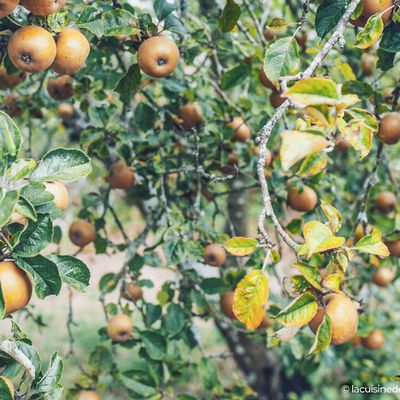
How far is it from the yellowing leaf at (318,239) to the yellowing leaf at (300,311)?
12cm

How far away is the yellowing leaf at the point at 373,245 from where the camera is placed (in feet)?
3.62

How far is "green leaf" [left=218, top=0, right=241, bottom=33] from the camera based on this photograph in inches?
59.0

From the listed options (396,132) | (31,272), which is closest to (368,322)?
(396,132)

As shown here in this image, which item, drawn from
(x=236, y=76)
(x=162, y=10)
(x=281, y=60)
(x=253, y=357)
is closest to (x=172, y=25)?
(x=162, y=10)

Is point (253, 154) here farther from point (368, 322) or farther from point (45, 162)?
point (45, 162)

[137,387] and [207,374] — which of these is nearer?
[137,387]

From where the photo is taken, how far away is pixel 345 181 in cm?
266

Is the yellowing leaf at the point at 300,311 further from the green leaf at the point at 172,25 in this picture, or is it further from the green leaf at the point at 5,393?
the green leaf at the point at 172,25

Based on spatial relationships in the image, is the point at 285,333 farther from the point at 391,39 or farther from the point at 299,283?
the point at 391,39

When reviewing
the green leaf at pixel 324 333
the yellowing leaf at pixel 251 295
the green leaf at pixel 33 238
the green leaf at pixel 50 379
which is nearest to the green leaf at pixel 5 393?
the green leaf at pixel 50 379

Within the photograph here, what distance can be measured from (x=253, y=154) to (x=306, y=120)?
1.16 meters

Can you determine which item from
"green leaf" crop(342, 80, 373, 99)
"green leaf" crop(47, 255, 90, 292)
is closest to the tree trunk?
"green leaf" crop(342, 80, 373, 99)

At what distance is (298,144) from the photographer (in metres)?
0.88

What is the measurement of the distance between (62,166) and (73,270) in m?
0.25
